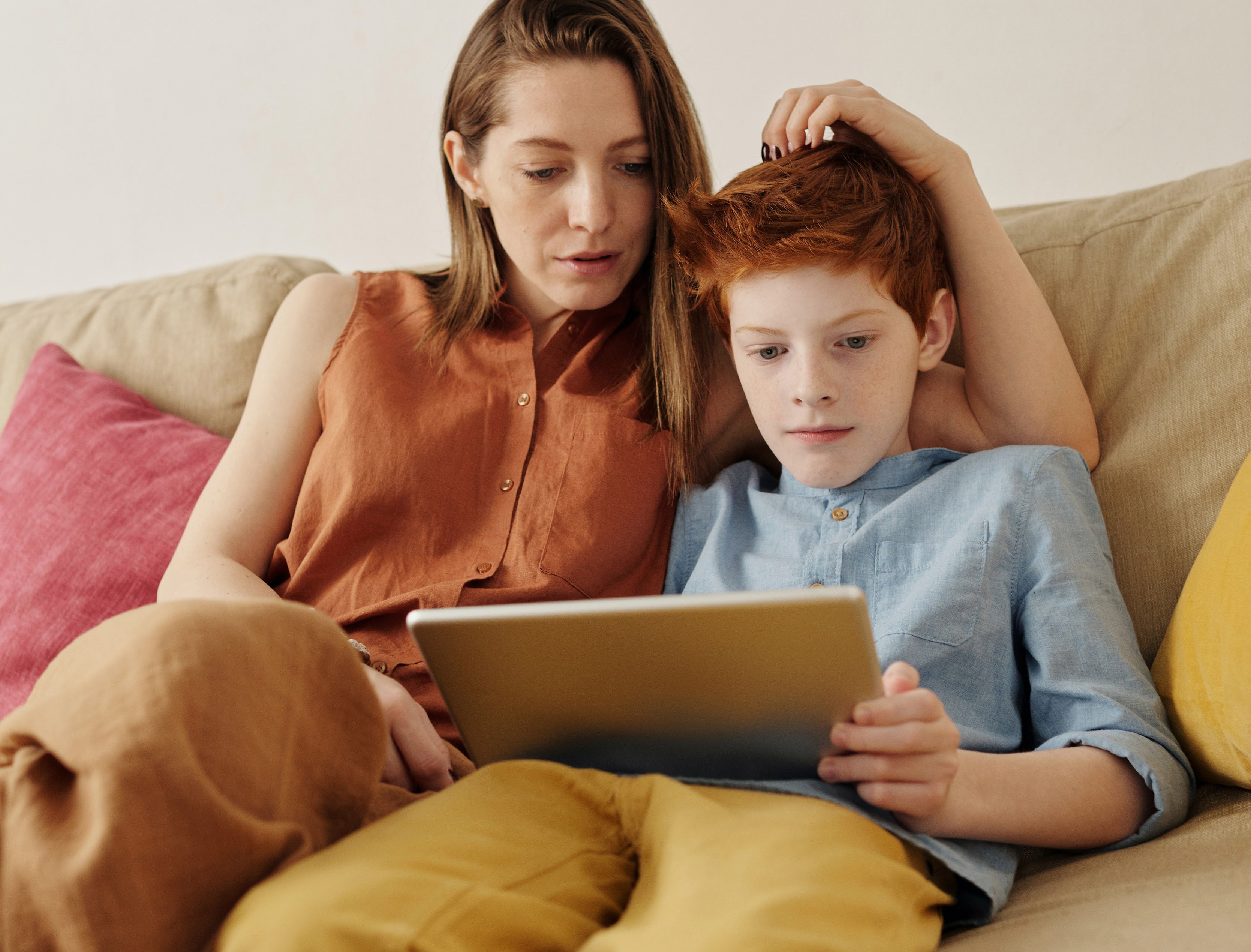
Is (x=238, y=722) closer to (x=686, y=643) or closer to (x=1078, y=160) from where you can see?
(x=686, y=643)

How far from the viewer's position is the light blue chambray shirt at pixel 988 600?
0.86 m

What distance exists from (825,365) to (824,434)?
75 millimetres

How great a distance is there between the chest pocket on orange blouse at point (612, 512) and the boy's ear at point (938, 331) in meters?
0.31

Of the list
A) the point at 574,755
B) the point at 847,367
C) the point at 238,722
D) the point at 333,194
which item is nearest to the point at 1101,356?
the point at 847,367

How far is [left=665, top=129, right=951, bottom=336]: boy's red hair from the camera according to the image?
3.30 feet

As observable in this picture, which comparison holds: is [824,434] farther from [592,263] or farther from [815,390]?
[592,263]

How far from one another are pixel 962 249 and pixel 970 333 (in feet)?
0.29

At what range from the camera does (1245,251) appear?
3.62 ft

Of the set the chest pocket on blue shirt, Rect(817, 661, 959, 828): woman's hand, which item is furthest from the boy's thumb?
the chest pocket on blue shirt

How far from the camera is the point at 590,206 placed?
1200 millimetres

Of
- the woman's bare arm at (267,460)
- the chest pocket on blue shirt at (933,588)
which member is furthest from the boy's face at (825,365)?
the woman's bare arm at (267,460)

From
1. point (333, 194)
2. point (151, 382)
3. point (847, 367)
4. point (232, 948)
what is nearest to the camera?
point (232, 948)

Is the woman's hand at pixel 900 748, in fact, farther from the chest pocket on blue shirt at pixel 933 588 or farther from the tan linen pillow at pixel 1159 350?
the tan linen pillow at pixel 1159 350

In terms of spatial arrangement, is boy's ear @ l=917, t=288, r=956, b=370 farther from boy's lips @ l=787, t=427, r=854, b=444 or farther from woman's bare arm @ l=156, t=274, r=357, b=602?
woman's bare arm @ l=156, t=274, r=357, b=602
